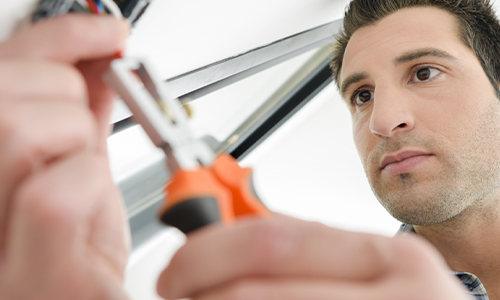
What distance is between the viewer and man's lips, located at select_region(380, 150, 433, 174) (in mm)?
1036

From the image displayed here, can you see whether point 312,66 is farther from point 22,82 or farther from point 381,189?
point 22,82

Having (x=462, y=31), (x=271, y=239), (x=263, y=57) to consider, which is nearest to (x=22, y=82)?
(x=271, y=239)

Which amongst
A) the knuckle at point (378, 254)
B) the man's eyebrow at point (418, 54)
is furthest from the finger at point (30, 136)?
the man's eyebrow at point (418, 54)

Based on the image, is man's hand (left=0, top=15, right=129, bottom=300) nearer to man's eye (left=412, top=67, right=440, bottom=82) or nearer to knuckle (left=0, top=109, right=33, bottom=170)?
knuckle (left=0, top=109, right=33, bottom=170)

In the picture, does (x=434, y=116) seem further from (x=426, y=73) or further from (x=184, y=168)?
(x=184, y=168)

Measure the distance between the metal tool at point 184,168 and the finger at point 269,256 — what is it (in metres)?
0.03

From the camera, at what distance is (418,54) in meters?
1.12

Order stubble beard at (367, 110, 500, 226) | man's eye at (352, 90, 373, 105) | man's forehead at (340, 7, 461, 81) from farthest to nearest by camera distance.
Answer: man's eye at (352, 90, 373, 105) → man's forehead at (340, 7, 461, 81) → stubble beard at (367, 110, 500, 226)

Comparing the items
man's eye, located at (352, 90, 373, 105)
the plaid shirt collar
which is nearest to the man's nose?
man's eye, located at (352, 90, 373, 105)

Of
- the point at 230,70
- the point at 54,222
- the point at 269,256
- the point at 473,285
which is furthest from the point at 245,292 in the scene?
the point at 473,285

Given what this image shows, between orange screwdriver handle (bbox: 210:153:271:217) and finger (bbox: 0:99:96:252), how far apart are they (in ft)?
0.38

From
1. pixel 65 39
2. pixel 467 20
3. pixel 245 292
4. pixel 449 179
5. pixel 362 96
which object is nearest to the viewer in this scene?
pixel 245 292

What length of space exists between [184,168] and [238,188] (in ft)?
0.15

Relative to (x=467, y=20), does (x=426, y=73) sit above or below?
below
